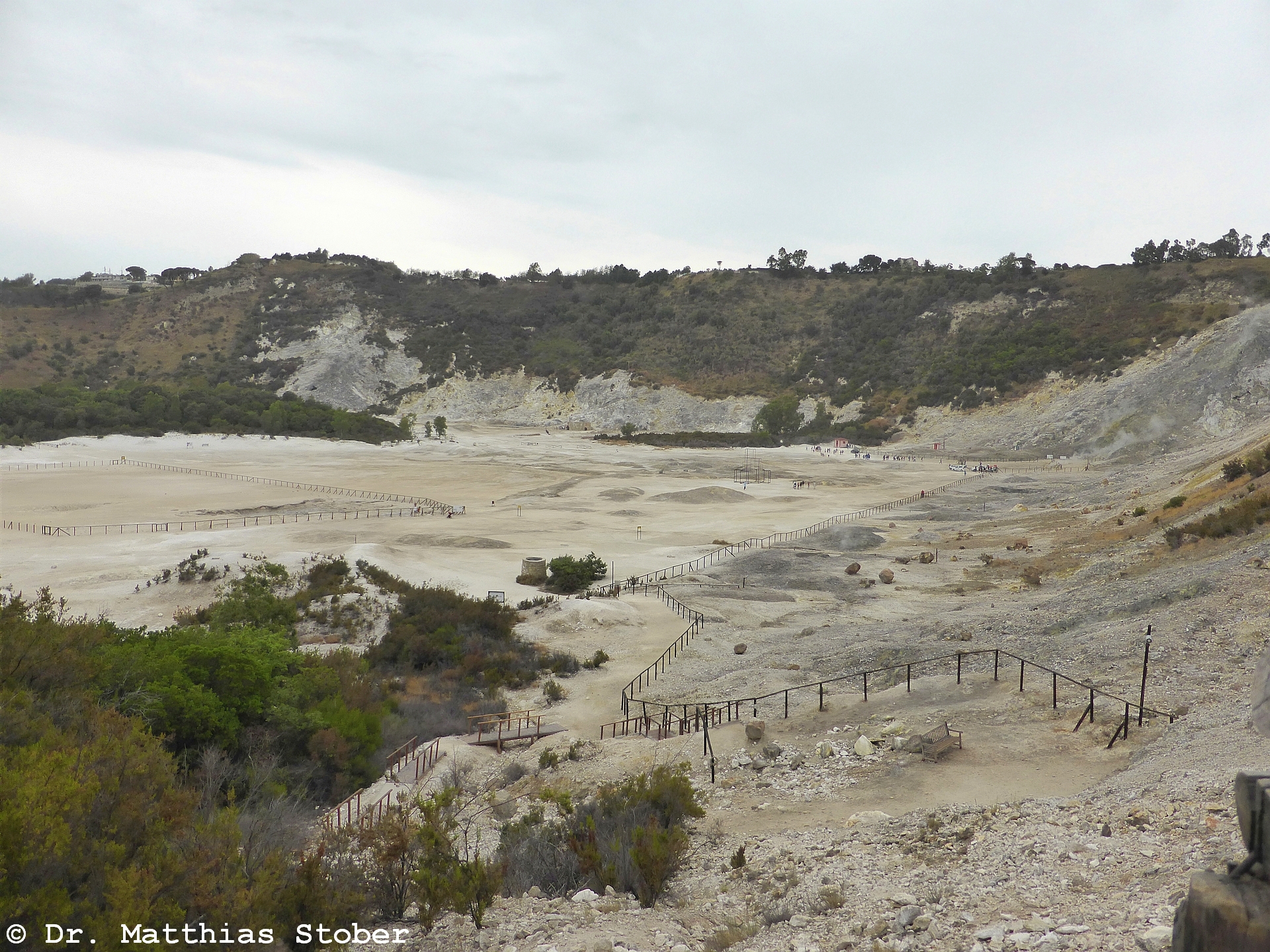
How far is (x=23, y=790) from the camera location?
633 cm

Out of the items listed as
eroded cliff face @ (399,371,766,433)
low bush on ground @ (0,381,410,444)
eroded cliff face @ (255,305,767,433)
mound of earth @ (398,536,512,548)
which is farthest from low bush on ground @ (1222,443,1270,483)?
low bush on ground @ (0,381,410,444)

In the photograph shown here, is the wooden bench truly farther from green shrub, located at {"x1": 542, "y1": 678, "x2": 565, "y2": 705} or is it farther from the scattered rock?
green shrub, located at {"x1": 542, "y1": 678, "x2": 565, "y2": 705}

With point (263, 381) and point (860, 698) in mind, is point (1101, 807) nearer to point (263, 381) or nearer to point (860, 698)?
point (860, 698)

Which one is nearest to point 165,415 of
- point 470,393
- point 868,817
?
point 470,393

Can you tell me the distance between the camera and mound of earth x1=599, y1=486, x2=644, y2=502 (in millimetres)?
59656

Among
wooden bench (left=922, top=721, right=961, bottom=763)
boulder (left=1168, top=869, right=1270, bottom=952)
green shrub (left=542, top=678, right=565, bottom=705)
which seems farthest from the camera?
green shrub (left=542, top=678, right=565, bottom=705)

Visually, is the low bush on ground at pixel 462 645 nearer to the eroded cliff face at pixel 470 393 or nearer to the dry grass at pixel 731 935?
the dry grass at pixel 731 935

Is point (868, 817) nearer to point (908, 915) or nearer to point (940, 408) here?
point (908, 915)

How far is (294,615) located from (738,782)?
1651 cm

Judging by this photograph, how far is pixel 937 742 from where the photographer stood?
12219mm

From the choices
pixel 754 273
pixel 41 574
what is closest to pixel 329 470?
pixel 41 574

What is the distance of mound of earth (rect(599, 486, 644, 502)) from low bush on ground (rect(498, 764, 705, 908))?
158 feet

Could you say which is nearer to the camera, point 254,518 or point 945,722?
point 945,722

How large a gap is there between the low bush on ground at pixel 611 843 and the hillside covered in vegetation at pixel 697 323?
96921 mm
